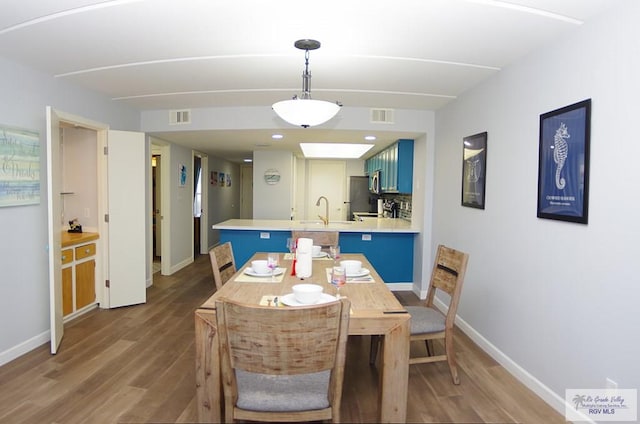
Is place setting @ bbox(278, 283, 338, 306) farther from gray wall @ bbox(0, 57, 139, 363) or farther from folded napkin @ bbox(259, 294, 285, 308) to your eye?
gray wall @ bbox(0, 57, 139, 363)

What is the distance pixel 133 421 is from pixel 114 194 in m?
2.64

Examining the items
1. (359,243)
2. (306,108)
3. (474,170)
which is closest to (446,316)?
(474,170)

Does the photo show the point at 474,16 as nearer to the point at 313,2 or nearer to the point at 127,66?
the point at 313,2

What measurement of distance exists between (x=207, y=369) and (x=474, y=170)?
9.06ft

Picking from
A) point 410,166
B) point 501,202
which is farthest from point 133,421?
point 410,166

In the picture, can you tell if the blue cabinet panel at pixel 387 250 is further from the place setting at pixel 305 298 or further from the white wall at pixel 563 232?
the place setting at pixel 305 298

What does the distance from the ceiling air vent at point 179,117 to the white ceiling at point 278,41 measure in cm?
74

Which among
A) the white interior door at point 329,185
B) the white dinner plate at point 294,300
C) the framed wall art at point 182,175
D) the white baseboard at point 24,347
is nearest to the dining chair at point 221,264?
the white dinner plate at point 294,300

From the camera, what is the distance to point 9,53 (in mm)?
2721

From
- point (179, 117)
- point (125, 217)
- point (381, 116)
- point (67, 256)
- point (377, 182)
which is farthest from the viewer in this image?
point (377, 182)

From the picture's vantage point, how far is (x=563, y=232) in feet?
7.36

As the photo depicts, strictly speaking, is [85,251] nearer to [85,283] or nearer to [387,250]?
[85,283]

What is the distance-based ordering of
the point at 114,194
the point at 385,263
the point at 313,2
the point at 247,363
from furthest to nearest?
the point at 385,263, the point at 114,194, the point at 313,2, the point at 247,363

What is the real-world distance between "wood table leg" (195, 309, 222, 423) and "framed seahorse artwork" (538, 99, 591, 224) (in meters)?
2.12
